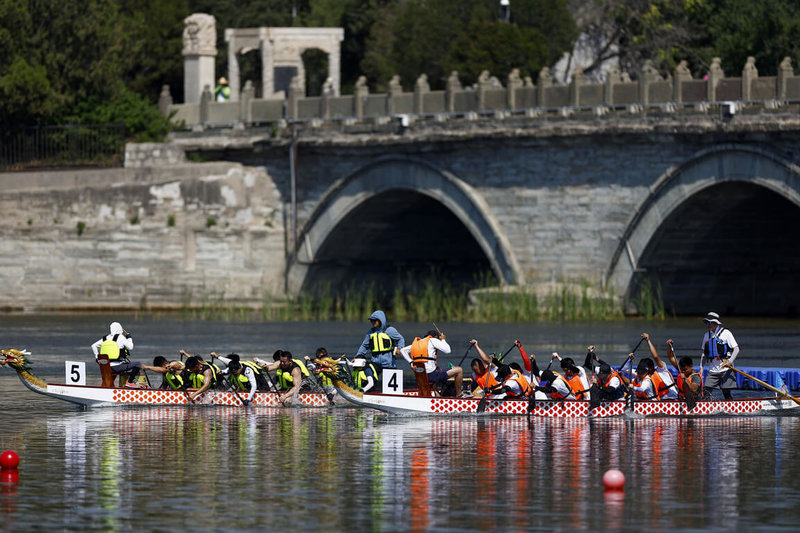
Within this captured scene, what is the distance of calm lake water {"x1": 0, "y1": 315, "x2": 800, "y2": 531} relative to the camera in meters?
18.6

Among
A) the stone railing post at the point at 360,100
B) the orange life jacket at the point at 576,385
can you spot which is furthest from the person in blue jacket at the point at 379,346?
the stone railing post at the point at 360,100

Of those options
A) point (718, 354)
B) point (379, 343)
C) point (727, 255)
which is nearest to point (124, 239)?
point (727, 255)

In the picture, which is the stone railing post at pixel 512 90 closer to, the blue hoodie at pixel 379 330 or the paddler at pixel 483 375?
the blue hoodie at pixel 379 330

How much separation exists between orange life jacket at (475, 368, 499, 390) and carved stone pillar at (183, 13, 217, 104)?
118 feet

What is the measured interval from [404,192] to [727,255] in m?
11.2

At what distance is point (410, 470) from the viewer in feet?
72.7

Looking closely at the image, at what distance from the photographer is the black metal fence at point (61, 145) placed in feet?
193

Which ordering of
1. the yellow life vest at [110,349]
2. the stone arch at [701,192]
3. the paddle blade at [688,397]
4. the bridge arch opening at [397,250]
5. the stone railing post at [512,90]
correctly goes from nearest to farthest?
the paddle blade at [688,397] < the yellow life vest at [110,349] < the stone arch at [701,192] < the stone railing post at [512,90] < the bridge arch opening at [397,250]

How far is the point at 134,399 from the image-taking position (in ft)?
101

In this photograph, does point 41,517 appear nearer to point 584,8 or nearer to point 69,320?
point 69,320

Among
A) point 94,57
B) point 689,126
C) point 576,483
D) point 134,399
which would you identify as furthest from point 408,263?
point 576,483

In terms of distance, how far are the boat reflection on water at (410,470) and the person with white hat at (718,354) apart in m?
1.30

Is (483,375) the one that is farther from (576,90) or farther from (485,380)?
(576,90)

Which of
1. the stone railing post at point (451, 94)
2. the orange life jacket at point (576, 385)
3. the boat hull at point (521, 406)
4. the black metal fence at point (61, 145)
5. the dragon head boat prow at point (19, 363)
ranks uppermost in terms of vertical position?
the stone railing post at point (451, 94)
